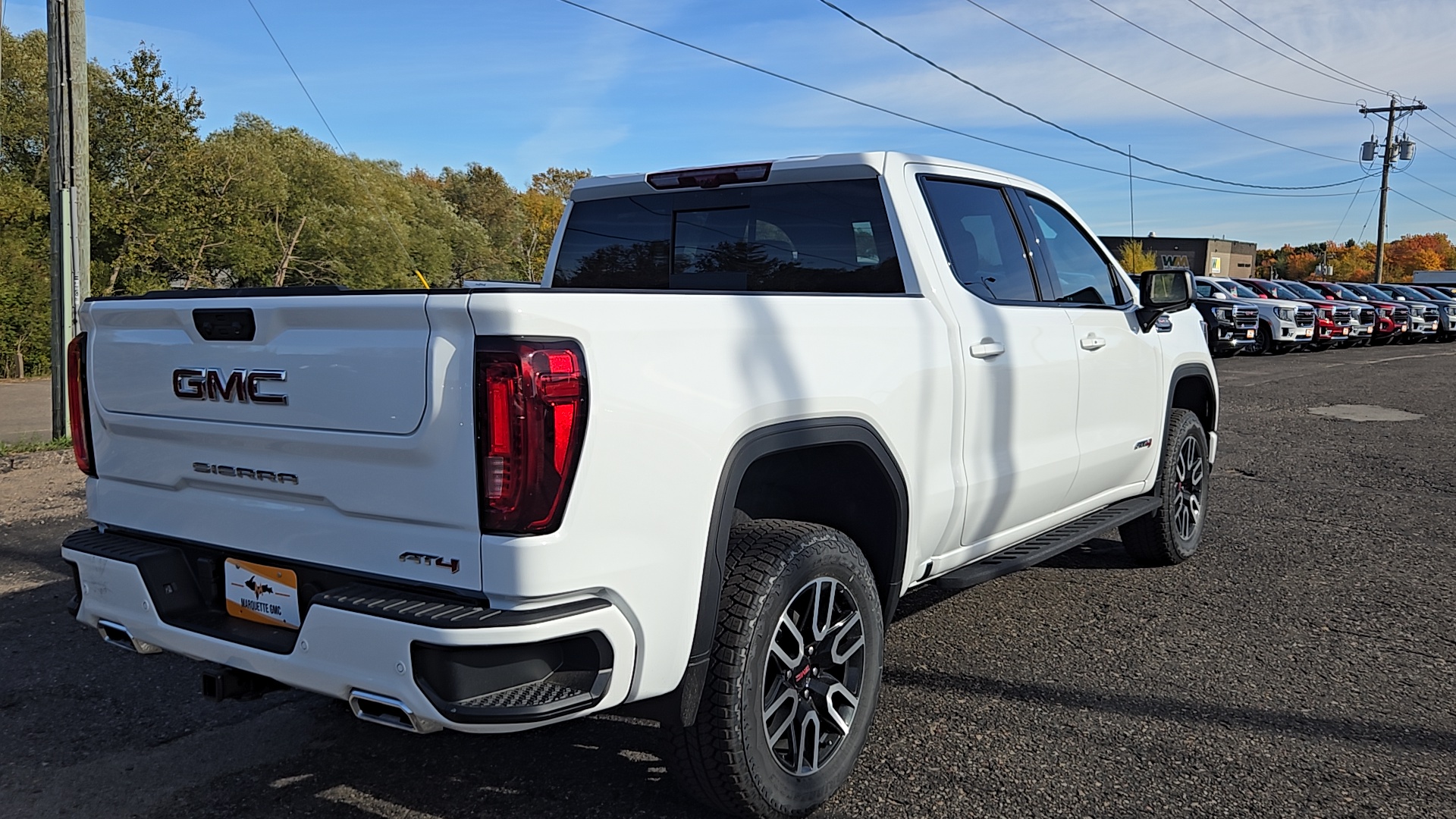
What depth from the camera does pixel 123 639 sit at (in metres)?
3.18

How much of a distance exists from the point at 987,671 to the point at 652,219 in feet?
7.29

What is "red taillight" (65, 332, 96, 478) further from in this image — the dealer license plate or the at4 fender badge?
the at4 fender badge

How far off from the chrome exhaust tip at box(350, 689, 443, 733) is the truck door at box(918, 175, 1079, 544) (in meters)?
2.10

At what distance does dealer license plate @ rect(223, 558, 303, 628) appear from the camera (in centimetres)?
286

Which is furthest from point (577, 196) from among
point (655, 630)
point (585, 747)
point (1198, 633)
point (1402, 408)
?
point (1402, 408)

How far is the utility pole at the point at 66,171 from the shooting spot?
10750 mm

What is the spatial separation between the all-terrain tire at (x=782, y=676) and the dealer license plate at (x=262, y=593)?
1021mm

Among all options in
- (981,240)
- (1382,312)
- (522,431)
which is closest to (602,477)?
(522,431)

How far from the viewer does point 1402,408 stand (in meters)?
13.5

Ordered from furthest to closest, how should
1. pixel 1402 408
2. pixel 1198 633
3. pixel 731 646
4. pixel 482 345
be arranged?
pixel 1402 408, pixel 1198 633, pixel 731 646, pixel 482 345

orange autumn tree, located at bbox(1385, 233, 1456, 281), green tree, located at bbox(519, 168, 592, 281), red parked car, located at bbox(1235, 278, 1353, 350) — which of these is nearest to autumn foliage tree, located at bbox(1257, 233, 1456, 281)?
orange autumn tree, located at bbox(1385, 233, 1456, 281)

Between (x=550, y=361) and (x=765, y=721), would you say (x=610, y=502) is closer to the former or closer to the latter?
(x=550, y=361)

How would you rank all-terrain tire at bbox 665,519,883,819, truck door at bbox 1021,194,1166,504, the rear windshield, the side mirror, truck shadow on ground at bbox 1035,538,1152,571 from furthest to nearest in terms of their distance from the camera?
truck shadow on ground at bbox 1035,538,1152,571 → the side mirror → truck door at bbox 1021,194,1166,504 → the rear windshield → all-terrain tire at bbox 665,519,883,819

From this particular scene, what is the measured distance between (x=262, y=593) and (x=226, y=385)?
54 cm
